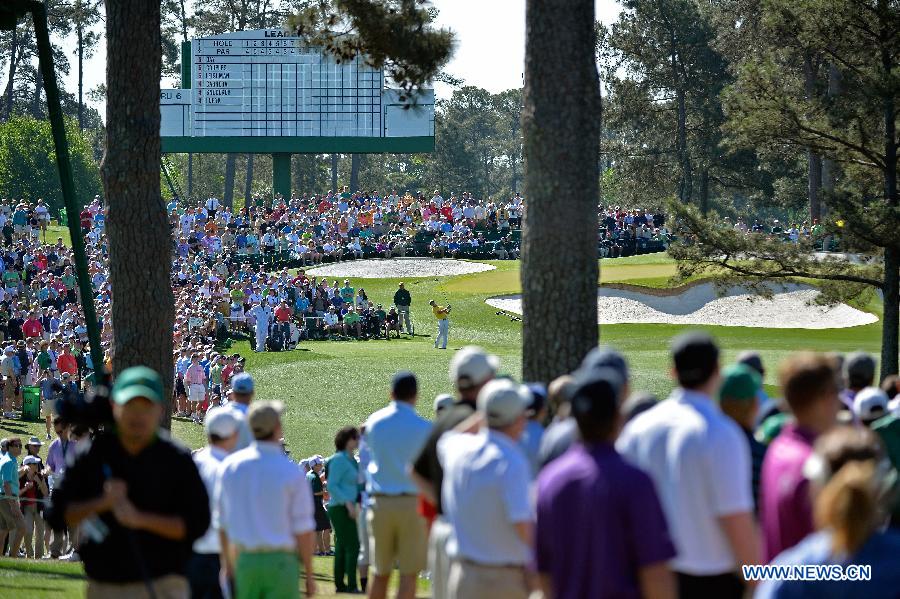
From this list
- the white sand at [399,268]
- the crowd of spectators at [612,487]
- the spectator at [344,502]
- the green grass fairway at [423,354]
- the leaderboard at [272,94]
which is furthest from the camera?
the leaderboard at [272,94]

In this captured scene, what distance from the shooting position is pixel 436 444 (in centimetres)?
702

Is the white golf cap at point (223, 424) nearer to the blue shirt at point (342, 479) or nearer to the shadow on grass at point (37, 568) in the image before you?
the blue shirt at point (342, 479)

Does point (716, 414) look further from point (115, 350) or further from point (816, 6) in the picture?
point (816, 6)

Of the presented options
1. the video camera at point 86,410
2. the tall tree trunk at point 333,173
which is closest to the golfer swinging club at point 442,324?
the video camera at point 86,410

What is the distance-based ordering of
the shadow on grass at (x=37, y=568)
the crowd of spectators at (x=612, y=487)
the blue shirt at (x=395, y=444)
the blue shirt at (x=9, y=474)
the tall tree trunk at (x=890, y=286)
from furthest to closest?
the tall tree trunk at (x=890, y=286) < the blue shirt at (x=9, y=474) < the shadow on grass at (x=37, y=568) < the blue shirt at (x=395, y=444) < the crowd of spectators at (x=612, y=487)

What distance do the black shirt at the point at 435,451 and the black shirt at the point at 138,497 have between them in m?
1.53

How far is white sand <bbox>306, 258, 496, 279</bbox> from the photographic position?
157ft

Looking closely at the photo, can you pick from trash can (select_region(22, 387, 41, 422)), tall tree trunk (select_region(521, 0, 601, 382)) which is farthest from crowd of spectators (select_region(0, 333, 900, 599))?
trash can (select_region(22, 387, 41, 422))

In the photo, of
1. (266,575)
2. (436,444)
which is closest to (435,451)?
(436,444)

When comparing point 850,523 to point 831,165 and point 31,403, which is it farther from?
point 831,165

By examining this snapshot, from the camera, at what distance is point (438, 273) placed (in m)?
49.2

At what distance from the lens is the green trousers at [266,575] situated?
691 centimetres

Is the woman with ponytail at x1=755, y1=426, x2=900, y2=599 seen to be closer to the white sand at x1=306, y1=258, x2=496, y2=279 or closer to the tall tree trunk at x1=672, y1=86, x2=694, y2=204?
the white sand at x1=306, y1=258, x2=496, y2=279

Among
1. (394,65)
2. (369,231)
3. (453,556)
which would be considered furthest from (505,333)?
(453,556)
